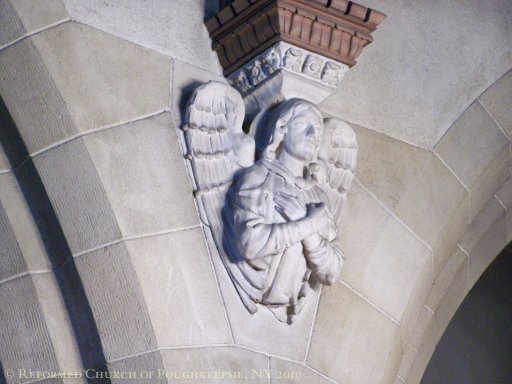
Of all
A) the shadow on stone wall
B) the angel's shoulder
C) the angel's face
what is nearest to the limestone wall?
the shadow on stone wall

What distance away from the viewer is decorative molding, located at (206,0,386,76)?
13.0 ft

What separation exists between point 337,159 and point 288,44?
43 centimetres

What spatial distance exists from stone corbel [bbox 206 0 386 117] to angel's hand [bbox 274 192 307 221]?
333 millimetres

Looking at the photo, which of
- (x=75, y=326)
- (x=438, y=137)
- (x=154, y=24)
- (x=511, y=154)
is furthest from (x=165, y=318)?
(x=511, y=154)

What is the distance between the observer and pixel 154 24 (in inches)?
158

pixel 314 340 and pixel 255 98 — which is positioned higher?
pixel 255 98

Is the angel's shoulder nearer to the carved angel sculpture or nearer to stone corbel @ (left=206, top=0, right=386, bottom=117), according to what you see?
the carved angel sculpture

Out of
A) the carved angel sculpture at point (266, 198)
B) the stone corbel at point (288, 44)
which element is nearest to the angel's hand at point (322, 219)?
the carved angel sculpture at point (266, 198)

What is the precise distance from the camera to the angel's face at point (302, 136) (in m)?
3.97

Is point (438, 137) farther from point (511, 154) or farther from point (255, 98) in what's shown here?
point (255, 98)

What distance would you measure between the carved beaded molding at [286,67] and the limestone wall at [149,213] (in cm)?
10

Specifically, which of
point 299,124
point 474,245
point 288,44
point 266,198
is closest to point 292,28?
point 288,44

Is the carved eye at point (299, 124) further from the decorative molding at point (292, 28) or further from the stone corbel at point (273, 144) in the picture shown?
the decorative molding at point (292, 28)

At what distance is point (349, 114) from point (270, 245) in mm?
703
